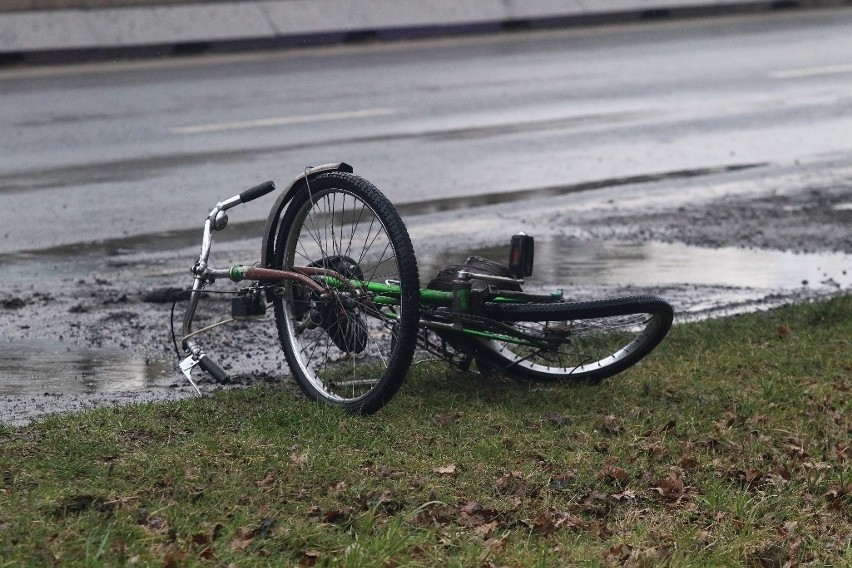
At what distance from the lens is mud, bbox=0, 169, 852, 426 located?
7.06m

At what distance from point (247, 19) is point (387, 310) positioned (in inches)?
566

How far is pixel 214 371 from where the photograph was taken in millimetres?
6496

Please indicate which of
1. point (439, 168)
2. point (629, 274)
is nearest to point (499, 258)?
point (629, 274)

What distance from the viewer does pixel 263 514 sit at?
4801mm

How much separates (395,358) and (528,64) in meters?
13.7

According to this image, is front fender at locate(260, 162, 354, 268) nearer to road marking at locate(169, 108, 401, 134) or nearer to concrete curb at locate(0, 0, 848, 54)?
road marking at locate(169, 108, 401, 134)

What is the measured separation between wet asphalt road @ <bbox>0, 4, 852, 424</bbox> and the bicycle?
0.51 metres

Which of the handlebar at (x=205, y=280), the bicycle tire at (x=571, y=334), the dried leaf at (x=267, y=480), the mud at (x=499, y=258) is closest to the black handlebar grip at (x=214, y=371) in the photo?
the handlebar at (x=205, y=280)

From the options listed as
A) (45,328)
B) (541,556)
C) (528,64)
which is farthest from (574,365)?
(528,64)

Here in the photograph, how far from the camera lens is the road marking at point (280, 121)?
14.7 meters

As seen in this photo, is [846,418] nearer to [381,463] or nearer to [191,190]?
[381,463]

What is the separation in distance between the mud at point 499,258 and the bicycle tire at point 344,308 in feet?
0.84

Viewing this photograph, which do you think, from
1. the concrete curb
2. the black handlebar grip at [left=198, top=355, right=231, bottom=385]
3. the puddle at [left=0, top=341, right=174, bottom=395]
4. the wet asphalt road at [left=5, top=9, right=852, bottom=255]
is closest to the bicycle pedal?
the black handlebar grip at [left=198, top=355, right=231, bottom=385]

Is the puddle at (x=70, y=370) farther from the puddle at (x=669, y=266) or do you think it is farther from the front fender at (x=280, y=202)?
the puddle at (x=669, y=266)
